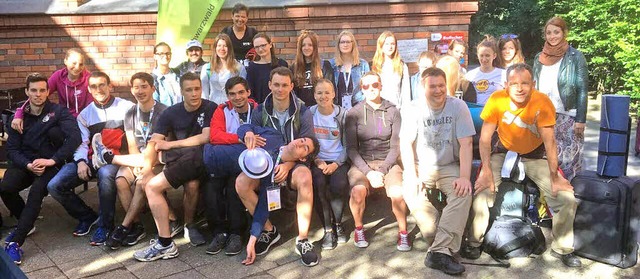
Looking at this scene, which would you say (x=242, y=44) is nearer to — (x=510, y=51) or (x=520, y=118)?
(x=510, y=51)

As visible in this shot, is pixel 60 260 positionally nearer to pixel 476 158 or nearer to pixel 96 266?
pixel 96 266

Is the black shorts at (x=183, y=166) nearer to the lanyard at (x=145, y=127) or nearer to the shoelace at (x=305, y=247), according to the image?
the lanyard at (x=145, y=127)

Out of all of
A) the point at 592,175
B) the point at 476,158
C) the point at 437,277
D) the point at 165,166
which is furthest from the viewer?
the point at 476,158

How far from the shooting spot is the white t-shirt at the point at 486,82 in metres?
5.73

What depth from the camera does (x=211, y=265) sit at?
4.43 m

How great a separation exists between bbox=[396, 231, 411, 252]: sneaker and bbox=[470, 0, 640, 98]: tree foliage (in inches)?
309

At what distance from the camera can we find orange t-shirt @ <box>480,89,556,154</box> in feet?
14.2

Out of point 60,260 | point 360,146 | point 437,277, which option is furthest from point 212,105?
point 437,277

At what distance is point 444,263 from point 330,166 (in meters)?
1.25

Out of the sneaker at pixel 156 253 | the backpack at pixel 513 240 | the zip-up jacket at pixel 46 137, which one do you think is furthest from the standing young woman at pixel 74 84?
the backpack at pixel 513 240

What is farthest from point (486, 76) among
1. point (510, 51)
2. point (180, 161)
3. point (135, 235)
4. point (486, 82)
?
point (135, 235)

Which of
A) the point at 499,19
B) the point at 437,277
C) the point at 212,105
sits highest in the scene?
the point at 499,19

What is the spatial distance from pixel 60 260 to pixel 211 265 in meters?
1.28

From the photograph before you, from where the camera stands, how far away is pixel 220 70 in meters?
5.89
